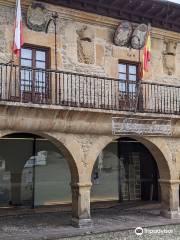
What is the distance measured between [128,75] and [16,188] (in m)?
4.89

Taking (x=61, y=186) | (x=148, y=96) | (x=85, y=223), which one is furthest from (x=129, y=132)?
(x=61, y=186)

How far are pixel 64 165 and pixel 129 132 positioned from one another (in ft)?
11.0

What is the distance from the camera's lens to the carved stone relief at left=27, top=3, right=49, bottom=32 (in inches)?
440

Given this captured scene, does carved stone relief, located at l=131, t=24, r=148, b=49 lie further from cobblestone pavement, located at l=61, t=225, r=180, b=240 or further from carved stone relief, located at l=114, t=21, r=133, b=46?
cobblestone pavement, located at l=61, t=225, r=180, b=240

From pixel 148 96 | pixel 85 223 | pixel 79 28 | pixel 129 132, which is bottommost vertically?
pixel 85 223

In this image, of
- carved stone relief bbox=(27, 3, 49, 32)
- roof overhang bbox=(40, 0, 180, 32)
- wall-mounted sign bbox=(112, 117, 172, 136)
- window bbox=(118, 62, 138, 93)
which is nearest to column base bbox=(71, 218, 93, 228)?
wall-mounted sign bbox=(112, 117, 172, 136)

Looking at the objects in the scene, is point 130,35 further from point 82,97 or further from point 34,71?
point 34,71

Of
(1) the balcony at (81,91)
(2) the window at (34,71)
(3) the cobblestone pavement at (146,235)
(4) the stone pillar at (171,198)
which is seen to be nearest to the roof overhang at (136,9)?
(2) the window at (34,71)

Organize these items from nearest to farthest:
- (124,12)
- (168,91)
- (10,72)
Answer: (10,72) < (124,12) < (168,91)

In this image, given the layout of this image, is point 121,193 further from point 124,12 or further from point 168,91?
point 124,12

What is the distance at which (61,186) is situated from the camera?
13945 mm

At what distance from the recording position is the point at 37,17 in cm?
1130

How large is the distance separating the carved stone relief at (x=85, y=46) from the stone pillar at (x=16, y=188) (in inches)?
164

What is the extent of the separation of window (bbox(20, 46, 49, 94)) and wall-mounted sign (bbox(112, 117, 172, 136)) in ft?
6.98
